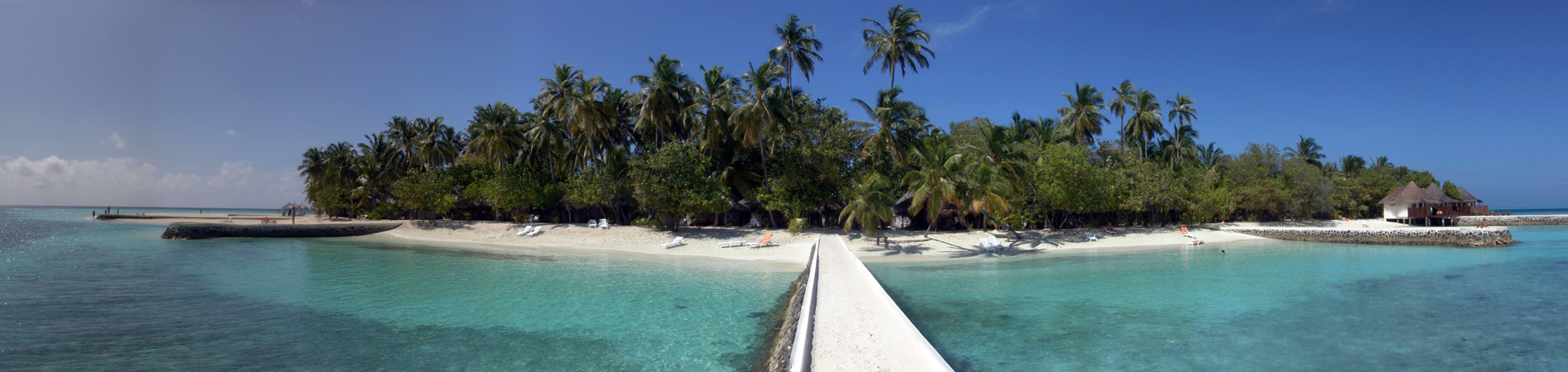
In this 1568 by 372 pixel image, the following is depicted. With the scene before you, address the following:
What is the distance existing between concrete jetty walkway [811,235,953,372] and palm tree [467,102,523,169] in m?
28.4

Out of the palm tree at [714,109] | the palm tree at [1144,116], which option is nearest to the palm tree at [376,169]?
the palm tree at [714,109]

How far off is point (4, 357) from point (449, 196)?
29.1 meters

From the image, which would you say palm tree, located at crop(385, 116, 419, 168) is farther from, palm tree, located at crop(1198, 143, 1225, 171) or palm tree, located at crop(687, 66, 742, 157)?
palm tree, located at crop(1198, 143, 1225, 171)

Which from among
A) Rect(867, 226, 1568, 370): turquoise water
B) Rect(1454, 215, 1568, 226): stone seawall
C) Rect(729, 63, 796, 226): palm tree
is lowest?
Rect(867, 226, 1568, 370): turquoise water

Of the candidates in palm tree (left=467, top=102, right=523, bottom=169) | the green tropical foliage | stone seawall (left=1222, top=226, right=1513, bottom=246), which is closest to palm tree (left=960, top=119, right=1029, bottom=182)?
the green tropical foliage

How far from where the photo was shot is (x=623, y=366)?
758 centimetres

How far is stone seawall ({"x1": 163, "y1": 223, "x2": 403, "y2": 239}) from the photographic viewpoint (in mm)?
33406

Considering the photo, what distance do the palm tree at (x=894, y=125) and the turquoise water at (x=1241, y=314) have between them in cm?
890

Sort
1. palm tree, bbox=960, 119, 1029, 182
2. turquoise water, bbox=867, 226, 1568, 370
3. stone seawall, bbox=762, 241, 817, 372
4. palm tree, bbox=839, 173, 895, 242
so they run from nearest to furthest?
stone seawall, bbox=762, 241, 817, 372 < turquoise water, bbox=867, 226, 1568, 370 < palm tree, bbox=839, 173, 895, 242 < palm tree, bbox=960, 119, 1029, 182

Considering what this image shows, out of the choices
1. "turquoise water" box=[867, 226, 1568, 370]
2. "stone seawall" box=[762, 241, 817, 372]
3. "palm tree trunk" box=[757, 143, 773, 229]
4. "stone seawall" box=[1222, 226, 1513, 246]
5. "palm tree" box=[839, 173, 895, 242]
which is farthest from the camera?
"palm tree trunk" box=[757, 143, 773, 229]

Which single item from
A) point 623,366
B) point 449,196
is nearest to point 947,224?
point 623,366

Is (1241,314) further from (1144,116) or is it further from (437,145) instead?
(437,145)

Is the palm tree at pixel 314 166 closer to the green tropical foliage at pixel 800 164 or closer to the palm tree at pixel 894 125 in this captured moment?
the green tropical foliage at pixel 800 164

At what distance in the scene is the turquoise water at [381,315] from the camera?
7906mm
